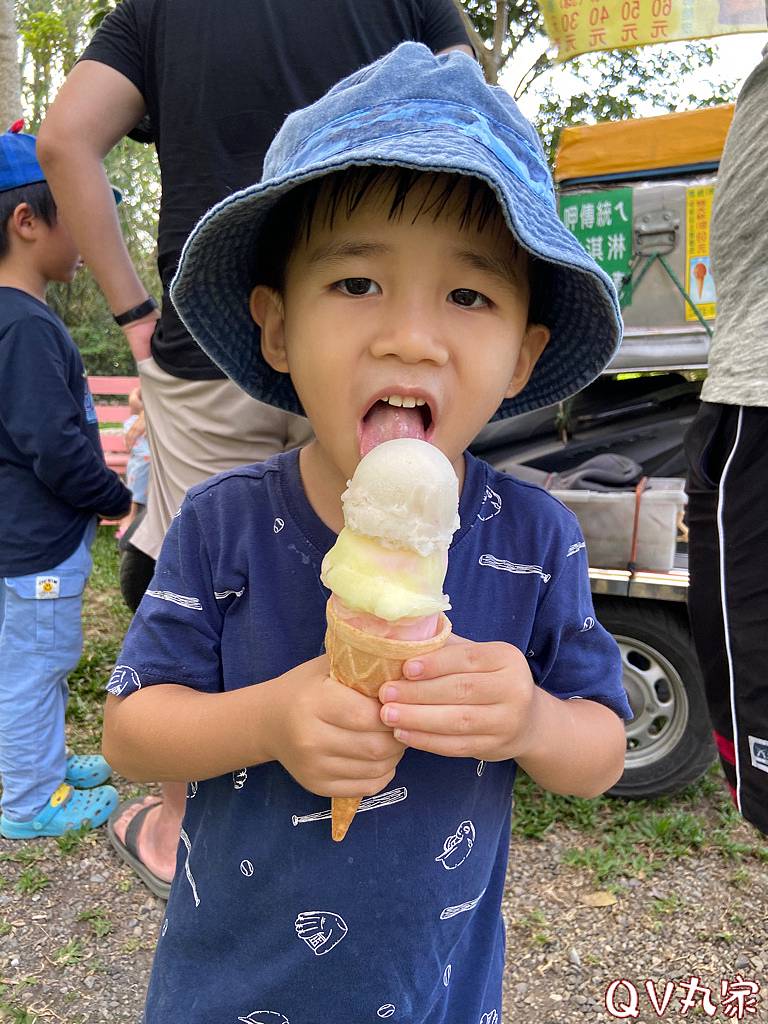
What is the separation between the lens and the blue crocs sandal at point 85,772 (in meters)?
3.49

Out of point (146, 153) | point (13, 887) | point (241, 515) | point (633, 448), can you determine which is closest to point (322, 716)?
point (241, 515)

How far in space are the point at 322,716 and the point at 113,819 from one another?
2.62 meters

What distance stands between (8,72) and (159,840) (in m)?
5.79

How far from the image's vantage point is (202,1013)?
1.29 metres

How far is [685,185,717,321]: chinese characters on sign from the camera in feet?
12.3

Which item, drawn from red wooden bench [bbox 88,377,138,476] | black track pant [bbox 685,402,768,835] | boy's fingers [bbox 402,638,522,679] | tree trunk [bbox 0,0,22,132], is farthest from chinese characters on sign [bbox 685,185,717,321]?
red wooden bench [bbox 88,377,138,476]

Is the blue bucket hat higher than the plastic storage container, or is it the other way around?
the blue bucket hat

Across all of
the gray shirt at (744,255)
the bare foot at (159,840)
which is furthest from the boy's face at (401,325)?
the bare foot at (159,840)

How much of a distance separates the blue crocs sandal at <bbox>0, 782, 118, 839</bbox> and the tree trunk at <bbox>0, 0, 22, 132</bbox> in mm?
5132

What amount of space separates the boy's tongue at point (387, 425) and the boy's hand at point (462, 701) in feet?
0.96

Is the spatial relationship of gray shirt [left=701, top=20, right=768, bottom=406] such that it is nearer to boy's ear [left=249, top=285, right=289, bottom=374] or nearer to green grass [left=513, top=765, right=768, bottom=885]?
boy's ear [left=249, top=285, right=289, bottom=374]

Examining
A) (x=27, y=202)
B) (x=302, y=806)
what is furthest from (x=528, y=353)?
(x=27, y=202)

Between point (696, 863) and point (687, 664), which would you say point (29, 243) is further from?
point (696, 863)

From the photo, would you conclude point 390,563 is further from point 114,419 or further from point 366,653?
point 114,419
